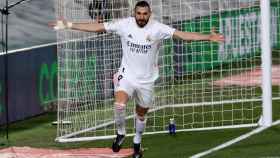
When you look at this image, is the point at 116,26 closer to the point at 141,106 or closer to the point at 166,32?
the point at 166,32

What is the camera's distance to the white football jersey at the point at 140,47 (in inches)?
502

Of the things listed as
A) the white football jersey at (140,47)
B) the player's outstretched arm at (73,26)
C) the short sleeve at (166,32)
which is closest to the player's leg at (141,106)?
the white football jersey at (140,47)

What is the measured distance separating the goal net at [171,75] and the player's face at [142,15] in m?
2.97

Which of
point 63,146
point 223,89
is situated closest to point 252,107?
point 223,89

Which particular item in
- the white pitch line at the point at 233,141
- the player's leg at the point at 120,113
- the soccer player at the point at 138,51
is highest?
the soccer player at the point at 138,51

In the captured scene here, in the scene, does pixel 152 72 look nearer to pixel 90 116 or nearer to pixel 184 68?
pixel 90 116

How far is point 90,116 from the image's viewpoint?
16062mm

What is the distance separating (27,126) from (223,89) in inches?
170

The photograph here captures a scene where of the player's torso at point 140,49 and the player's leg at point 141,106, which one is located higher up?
the player's torso at point 140,49

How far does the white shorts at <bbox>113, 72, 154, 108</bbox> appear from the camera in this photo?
41.9 feet

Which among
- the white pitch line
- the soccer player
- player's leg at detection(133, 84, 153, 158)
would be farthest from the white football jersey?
the white pitch line

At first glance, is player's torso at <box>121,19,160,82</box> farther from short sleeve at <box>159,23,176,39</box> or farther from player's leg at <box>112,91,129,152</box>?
player's leg at <box>112,91,129,152</box>

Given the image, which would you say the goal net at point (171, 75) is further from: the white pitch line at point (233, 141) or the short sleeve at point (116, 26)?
the short sleeve at point (116, 26)

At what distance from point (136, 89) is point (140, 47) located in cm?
55
